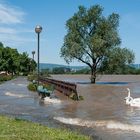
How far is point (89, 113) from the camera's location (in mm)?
19344

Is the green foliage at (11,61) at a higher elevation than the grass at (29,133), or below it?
higher

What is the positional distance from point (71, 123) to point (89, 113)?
136 inches

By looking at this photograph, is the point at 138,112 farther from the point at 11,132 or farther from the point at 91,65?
the point at 91,65

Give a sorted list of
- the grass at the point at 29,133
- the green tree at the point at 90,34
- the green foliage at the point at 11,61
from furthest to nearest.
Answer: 1. the green foliage at the point at 11,61
2. the green tree at the point at 90,34
3. the grass at the point at 29,133

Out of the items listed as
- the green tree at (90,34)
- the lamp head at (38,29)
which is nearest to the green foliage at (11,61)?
the green tree at (90,34)

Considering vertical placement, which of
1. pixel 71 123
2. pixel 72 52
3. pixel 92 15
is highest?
pixel 92 15

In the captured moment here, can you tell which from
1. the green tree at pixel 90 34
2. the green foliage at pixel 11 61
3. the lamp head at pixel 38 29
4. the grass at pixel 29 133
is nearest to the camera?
the grass at pixel 29 133

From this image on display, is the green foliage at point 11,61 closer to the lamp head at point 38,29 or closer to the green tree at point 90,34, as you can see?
the green tree at point 90,34

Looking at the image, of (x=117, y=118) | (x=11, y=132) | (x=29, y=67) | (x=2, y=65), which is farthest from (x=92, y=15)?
(x=29, y=67)

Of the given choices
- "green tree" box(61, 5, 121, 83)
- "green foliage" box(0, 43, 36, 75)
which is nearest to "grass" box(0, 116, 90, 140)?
"green tree" box(61, 5, 121, 83)

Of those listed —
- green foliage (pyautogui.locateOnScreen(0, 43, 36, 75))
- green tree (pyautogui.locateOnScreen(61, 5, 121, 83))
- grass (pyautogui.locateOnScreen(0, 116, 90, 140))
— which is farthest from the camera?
green foliage (pyautogui.locateOnScreen(0, 43, 36, 75))

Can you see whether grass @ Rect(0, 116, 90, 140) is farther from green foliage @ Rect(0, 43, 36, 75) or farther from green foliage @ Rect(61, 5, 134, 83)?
green foliage @ Rect(0, 43, 36, 75)

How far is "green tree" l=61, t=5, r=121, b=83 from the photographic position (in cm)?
5972

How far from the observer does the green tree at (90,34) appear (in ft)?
196
